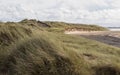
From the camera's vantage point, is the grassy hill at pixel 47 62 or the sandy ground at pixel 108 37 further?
the sandy ground at pixel 108 37

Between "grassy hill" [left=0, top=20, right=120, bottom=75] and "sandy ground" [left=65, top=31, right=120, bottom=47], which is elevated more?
"grassy hill" [left=0, top=20, right=120, bottom=75]

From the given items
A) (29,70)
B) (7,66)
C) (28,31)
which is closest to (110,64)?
(29,70)

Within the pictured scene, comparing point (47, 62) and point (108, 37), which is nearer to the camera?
point (47, 62)

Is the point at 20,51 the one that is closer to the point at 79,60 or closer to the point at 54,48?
the point at 54,48

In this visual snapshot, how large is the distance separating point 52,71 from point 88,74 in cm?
100

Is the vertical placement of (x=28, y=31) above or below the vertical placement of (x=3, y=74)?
above

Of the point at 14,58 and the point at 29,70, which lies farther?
the point at 14,58

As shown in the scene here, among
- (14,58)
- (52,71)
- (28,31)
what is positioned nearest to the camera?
(52,71)

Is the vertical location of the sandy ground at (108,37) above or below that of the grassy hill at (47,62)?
below

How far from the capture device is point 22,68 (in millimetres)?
10617

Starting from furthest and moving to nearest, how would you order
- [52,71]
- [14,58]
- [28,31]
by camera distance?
1. [28,31]
2. [14,58]
3. [52,71]

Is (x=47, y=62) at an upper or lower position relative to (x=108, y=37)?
upper

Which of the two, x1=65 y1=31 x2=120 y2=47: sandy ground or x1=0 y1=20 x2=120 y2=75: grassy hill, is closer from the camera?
x1=0 y1=20 x2=120 y2=75: grassy hill

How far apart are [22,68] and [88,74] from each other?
1.85 m
